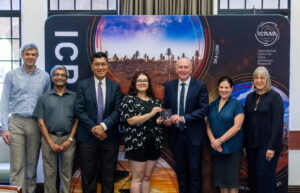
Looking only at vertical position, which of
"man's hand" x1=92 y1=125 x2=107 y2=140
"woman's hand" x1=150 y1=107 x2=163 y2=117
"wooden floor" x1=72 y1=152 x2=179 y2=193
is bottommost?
"wooden floor" x1=72 y1=152 x2=179 y2=193

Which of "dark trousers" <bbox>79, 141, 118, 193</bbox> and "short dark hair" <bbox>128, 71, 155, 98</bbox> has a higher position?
"short dark hair" <bbox>128, 71, 155, 98</bbox>

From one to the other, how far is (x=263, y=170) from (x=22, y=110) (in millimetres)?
2612

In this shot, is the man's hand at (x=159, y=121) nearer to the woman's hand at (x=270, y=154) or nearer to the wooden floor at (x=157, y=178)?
the wooden floor at (x=157, y=178)

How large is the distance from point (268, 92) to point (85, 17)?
218 centimetres

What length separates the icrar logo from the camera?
412 centimetres

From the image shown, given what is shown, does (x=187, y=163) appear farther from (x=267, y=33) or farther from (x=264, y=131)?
(x=267, y=33)

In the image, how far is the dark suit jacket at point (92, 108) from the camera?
3879 mm

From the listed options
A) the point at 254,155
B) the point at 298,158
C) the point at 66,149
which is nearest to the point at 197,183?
the point at 254,155

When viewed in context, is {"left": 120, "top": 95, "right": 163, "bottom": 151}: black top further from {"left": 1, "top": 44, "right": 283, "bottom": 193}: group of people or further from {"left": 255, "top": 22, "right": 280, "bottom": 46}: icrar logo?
{"left": 255, "top": 22, "right": 280, "bottom": 46}: icrar logo

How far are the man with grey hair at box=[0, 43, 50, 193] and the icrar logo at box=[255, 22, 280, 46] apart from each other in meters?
2.47

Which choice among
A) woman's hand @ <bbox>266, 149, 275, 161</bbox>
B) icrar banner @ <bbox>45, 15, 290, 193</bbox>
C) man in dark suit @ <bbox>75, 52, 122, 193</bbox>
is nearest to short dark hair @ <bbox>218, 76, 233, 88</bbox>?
icrar banner @ <bbox>45, 15, 290, 193</bbox>

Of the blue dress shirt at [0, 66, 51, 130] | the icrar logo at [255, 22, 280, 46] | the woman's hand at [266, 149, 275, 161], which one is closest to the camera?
the woman's hand at [266, 149, 275, 161]

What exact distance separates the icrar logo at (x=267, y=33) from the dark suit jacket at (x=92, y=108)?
1711mm

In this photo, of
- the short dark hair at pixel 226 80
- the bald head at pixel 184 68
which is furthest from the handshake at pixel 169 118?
the short dark hair at pixel 226 80
